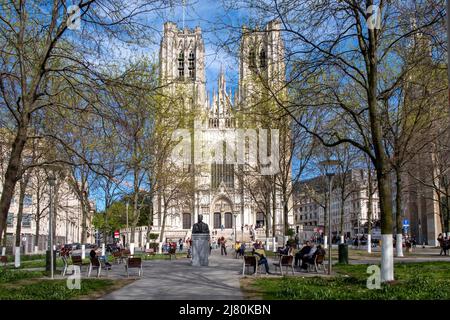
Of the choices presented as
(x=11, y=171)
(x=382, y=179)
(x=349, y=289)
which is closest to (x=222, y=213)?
(x=382, y=179)

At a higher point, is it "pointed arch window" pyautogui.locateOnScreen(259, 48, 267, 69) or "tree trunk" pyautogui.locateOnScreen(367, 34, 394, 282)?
"pointed arch window" pyautogui.locateOnScreen(259, 48, 267, 69)

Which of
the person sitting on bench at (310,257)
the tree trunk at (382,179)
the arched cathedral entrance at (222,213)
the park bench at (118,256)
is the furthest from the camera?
the arched cathedral entrance at (222,213)

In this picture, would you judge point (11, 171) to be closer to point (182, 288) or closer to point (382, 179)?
point (182, 288)

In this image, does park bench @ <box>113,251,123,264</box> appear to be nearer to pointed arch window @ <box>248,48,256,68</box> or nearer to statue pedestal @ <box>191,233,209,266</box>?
statue pedestal @ <box>191,233,209,266</box>

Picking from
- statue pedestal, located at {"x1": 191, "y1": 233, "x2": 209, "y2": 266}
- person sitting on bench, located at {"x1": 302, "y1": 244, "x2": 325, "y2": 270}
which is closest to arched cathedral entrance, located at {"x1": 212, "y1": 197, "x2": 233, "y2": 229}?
statue pedestal, located at {"x1": 191, "y1": 233, "x2": 209, "y2": 266}

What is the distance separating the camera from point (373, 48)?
14977mm

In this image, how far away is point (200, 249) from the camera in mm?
24562

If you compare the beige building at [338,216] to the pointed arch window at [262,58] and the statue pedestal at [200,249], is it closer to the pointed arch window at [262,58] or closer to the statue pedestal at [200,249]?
the statue pedestal at [200,249]

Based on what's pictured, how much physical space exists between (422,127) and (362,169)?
1544 centimetres

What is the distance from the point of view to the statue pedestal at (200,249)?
24.3 meters

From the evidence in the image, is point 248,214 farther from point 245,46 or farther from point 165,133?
point 245,46

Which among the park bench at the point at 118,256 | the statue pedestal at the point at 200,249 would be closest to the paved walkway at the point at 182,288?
the statue pedestal at the point at 200,249

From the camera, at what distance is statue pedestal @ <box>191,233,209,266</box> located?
79.8ft
